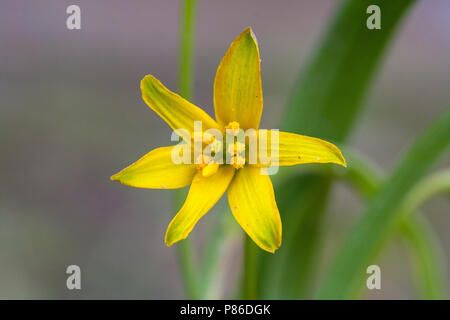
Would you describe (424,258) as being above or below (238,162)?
below

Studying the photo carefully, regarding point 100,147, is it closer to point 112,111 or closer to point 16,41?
point 112,111

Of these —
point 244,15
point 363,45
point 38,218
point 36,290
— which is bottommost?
point 36,290

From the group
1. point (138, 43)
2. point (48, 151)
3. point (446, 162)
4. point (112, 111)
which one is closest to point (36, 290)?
point (48, 151)

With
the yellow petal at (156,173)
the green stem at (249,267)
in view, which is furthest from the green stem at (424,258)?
the yellow petal at (156,173)

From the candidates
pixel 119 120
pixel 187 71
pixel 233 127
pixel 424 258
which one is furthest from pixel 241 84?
pixel 119 120

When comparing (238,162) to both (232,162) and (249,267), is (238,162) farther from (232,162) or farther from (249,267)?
(249,267)

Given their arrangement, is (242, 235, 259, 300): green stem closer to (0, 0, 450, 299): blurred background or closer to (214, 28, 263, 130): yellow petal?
(214, 28, 263, 130): yellow petal

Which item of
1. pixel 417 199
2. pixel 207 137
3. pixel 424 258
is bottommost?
pixel 424 258
